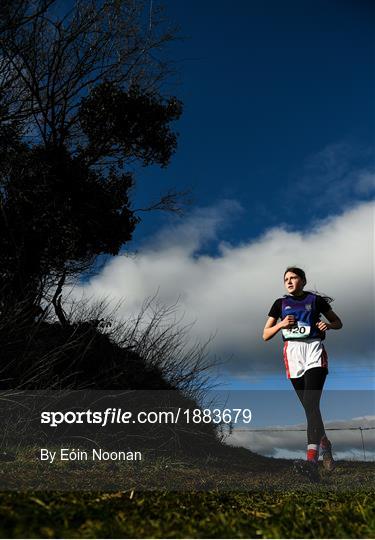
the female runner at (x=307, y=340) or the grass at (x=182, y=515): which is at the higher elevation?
the female runner at (x=307, y=340)

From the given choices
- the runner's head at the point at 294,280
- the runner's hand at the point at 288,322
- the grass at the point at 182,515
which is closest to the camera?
the grass at the point at 182,515

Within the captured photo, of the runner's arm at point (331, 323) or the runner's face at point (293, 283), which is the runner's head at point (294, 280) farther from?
the runner's arm at point (331, 323)

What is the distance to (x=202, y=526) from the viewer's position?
2.13 metres

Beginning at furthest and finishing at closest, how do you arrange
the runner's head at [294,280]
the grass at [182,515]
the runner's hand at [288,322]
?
the runner's head at [294,280]
the runner's hand at [288,322]
the grass at [182,515]

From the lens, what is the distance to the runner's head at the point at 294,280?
4812mm

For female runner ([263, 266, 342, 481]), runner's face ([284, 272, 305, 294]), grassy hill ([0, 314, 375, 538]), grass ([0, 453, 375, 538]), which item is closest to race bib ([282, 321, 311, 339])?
female runner ([263, 266, 342, 481])

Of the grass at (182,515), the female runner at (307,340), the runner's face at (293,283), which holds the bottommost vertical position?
the grass at (182,515)

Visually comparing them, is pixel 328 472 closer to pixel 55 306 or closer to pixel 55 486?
pixel 55 486

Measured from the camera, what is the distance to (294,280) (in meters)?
4.81

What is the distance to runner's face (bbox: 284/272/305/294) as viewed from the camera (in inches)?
189

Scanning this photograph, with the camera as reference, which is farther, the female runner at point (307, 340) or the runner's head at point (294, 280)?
the runner's head at point (294, 280)

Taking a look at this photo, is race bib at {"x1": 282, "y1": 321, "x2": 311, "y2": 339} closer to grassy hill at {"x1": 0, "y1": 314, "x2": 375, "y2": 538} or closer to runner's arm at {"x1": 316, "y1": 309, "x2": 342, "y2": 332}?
runner's arm at {"x1": 316, "y1": 309, "x2": 342, "y2": 332}

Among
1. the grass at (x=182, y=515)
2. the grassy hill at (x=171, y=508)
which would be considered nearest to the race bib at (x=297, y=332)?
the grassy hill at (x=171, y=508)

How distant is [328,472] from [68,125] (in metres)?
7.31
